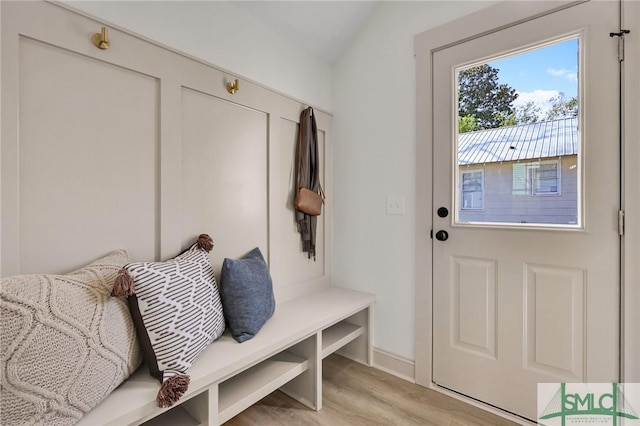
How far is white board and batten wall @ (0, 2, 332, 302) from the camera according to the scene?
1.01m

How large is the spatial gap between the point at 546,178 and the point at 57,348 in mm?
2015

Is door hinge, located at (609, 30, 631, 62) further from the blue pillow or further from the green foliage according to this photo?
the blue pillow

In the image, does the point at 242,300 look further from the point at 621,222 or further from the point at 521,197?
the point at 621,222

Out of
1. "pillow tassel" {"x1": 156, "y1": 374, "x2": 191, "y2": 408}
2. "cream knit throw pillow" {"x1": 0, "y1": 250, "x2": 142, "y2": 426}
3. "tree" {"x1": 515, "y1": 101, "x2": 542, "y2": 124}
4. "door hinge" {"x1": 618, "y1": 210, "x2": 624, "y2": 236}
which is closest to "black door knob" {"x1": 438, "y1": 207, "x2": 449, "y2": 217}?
"tree" {"x1": 515, "y1": 101, "x2": 542, "y2": 124}

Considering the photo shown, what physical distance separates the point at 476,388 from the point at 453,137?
1.41m

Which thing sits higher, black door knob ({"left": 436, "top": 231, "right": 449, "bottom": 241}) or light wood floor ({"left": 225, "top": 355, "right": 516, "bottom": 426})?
black door knob ({"left": 436, "top": 231, "right": 449, "bottom": 241})

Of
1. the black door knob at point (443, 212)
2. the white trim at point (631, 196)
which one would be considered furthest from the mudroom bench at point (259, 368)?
the white trim at point (631, 196)

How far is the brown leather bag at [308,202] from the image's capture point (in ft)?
6.34

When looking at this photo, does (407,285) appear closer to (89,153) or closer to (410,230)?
(410,230)

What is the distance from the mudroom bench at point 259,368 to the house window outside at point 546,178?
1155 millimetres

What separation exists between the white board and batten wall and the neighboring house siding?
3.97 ft

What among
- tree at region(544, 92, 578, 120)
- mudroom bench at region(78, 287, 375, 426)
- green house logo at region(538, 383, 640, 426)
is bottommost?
green house logo at region(538, 383, 640, 426)

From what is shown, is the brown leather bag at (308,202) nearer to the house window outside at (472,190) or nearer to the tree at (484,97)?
the house window outside at (472,190)

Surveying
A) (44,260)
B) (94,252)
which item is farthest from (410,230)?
(44,260)
